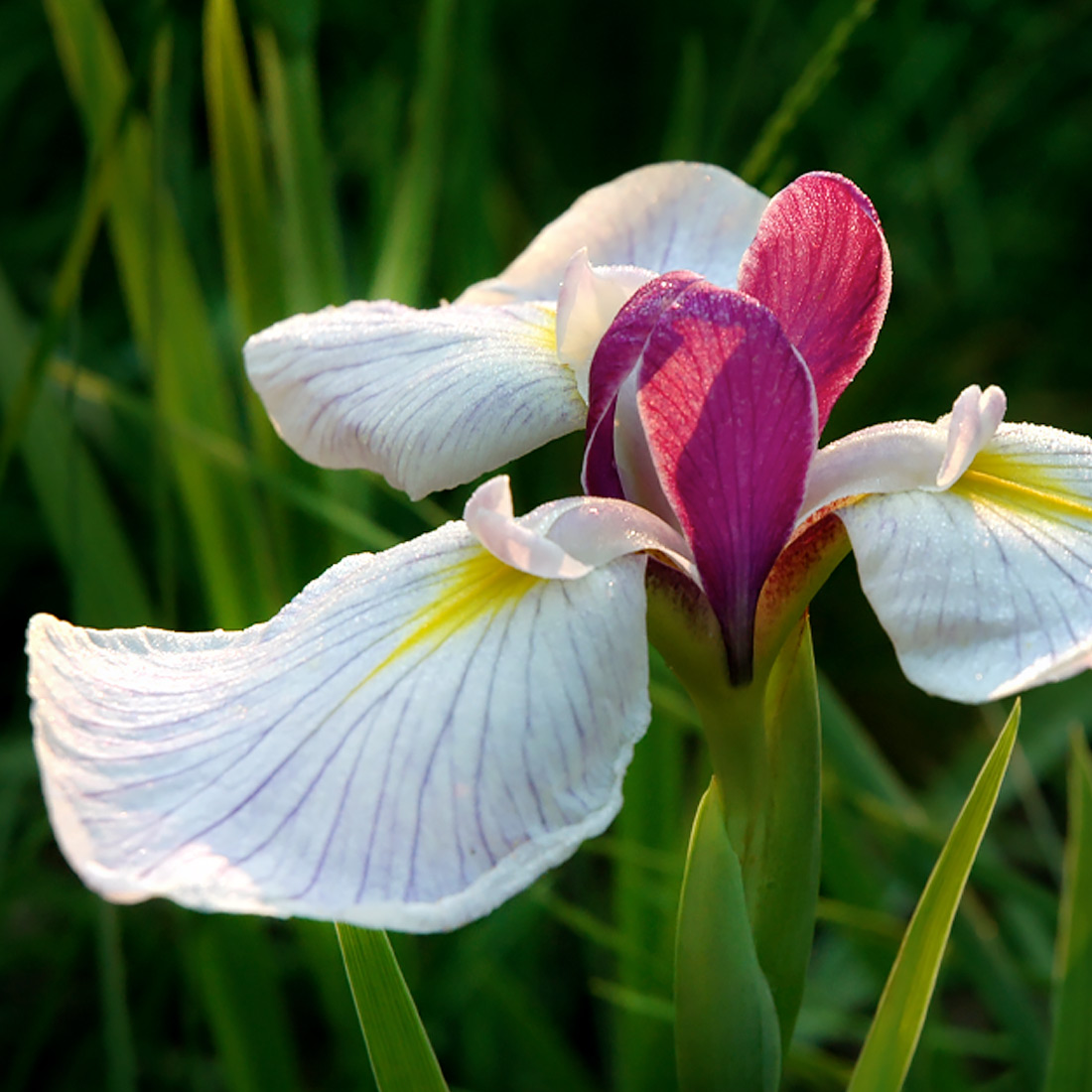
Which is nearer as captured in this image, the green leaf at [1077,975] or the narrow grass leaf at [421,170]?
the green leaf at [1077,975]

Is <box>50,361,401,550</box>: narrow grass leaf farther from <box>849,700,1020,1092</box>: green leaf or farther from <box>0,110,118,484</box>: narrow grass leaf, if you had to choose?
<box>849,700,1020,1092</box>: green leaf

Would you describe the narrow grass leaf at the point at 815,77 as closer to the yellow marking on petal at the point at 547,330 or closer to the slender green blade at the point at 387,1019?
the yellow marking on petal at the point at 547,330

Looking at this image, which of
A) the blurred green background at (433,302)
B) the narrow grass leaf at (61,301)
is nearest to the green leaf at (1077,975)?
the blurred green background at (433,302)

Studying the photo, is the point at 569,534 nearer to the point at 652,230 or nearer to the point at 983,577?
the point at 983,577

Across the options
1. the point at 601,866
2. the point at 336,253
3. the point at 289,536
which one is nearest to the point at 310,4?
the point at 336,253

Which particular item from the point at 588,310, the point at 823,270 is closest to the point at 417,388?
the point at 588,310
